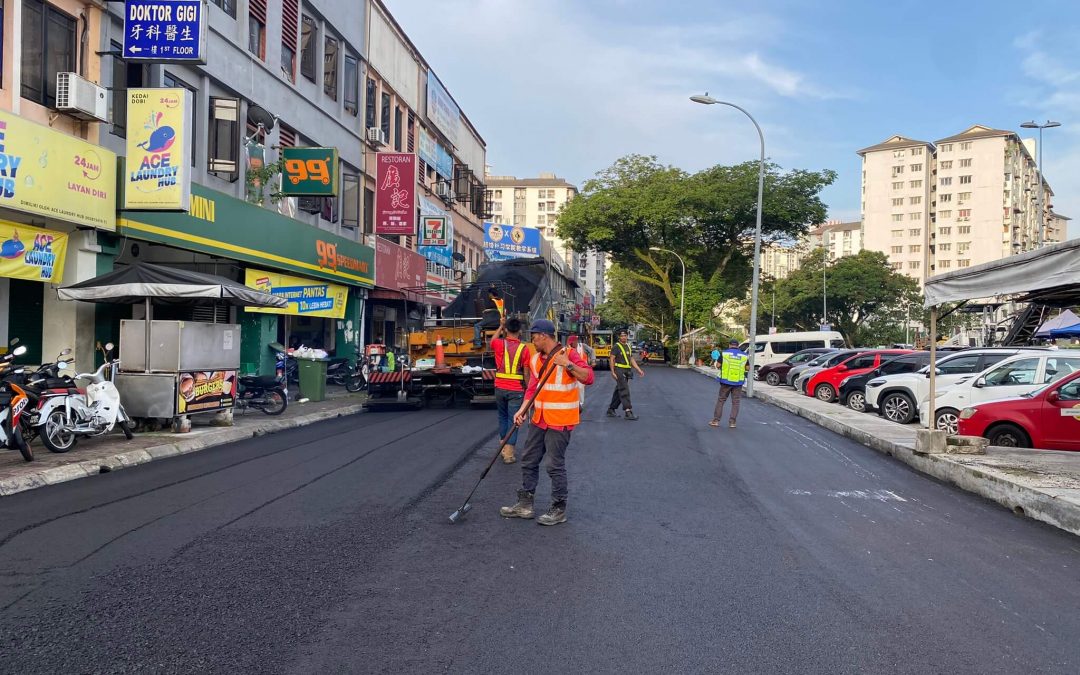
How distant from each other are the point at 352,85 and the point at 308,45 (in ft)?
10.6

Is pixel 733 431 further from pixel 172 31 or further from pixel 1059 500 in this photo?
pixel 172 31

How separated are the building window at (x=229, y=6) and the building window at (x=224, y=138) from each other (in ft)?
6.42

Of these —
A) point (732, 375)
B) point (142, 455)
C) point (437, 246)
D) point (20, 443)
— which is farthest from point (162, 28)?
point (437, 246)

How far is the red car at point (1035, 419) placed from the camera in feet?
35.4

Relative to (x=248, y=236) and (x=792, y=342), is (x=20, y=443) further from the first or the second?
(x=792, y=342)

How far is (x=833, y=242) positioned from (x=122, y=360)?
174m

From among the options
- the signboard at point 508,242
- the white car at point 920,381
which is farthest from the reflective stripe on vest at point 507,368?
the signboard at point 508,242

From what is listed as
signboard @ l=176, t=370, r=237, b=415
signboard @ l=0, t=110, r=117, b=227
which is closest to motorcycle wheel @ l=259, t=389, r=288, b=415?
signboard @ l=176, t=370, r=237, b=415

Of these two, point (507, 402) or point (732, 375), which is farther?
point (732, 375)

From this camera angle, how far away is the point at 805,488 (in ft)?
28.6

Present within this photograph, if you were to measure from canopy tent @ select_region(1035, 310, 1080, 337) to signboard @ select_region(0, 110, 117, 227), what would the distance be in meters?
23.9

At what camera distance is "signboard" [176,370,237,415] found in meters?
12.3

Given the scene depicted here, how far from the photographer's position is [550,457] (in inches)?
266

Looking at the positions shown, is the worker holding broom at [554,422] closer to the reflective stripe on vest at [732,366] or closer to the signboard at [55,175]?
the reflective stripe on vest at [732,366]
